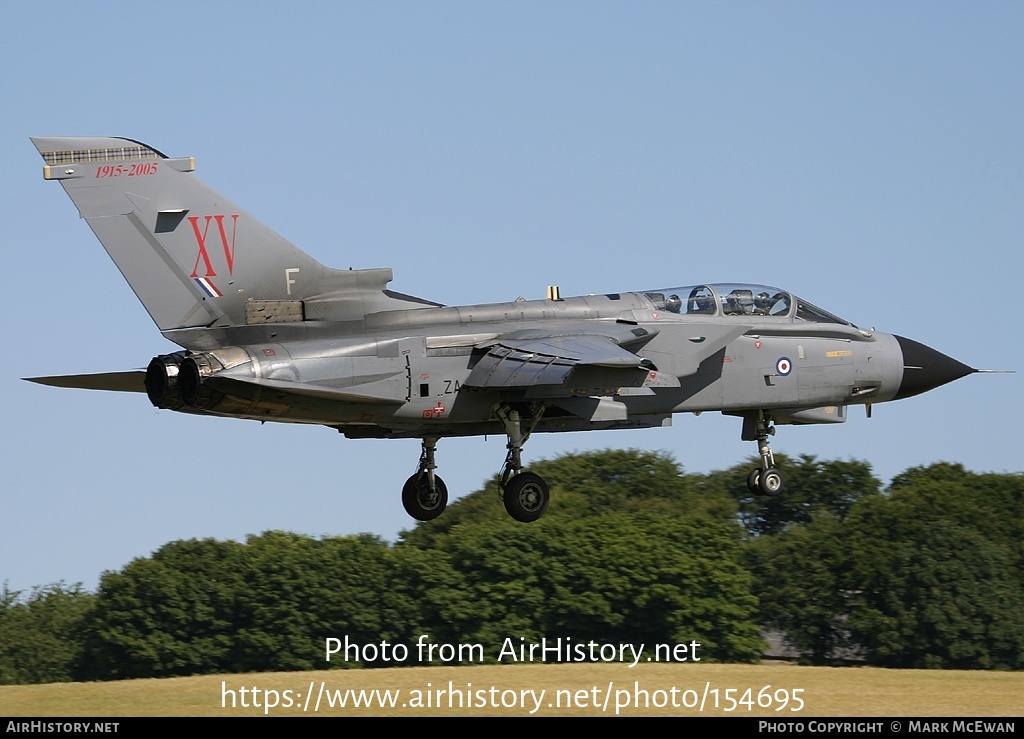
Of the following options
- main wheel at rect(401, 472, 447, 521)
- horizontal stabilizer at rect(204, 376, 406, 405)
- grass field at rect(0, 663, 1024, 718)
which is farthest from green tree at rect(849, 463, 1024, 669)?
horizontal stabilizer at rect(204, 376, 406, 405)

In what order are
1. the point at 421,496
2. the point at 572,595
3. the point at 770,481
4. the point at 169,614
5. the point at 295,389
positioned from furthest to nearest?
the point at 169,614 → the point at 572,595 → the point at 770,481 → the point at 421,496 → the point at 295,389

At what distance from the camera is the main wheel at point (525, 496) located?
22.7 meters

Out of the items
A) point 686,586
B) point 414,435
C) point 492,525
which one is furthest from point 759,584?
point 414,435

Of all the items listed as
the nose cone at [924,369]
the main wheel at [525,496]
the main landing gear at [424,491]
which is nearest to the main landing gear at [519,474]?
the main wheel at [525,496]

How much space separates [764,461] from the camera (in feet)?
81.2

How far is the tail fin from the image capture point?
2086 cm

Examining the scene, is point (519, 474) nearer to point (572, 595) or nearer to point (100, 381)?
point (100, 381)

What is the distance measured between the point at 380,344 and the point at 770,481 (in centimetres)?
705

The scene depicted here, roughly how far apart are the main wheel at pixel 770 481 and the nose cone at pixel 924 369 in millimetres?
2303

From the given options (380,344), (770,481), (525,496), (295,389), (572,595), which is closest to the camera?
(295,389)

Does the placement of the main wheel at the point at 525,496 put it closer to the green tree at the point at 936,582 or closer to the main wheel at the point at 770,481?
the main wheel at the point at 770,481

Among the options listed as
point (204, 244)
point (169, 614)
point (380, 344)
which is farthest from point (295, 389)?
point (169, 614)
